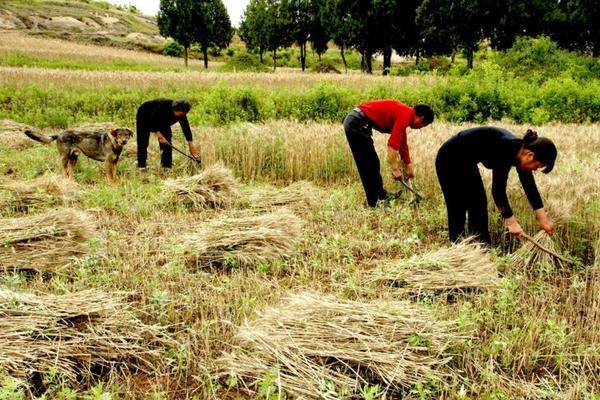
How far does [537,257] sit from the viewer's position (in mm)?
3807

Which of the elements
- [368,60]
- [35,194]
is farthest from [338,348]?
[368,60]

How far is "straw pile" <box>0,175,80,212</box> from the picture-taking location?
5.42 meters

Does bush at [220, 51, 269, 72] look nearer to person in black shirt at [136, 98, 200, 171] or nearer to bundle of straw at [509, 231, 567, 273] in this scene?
person in black shirt at [136, 98, 200, 171]

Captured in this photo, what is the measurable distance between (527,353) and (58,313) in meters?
2.81

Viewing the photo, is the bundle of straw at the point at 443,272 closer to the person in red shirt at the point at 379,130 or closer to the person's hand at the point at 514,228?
the person's hand at the point at 514,228

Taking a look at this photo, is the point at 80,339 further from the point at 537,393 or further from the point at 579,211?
the point at 579,211

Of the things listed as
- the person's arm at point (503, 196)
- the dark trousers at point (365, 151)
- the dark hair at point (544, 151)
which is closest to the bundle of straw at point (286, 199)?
the dark trousers at point (365, 151)

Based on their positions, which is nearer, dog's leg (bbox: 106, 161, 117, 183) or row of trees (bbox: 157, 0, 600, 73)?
Result: dog's leg (bbox: 106, 161, 117, 183)

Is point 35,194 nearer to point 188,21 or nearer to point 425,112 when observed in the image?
point 425,112

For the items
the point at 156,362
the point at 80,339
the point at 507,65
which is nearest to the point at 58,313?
the point at 80,339

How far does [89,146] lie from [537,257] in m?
6.18

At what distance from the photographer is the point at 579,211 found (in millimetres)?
4203

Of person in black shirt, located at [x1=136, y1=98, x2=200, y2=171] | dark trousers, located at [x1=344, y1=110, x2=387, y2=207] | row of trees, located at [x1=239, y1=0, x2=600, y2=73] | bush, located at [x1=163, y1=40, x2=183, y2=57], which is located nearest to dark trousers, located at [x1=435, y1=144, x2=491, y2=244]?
dark trousers, located at [x1=344, y1=110, x2=387, y2=207]

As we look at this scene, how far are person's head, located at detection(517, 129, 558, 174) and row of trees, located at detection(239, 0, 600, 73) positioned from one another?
53.8 ft
